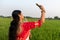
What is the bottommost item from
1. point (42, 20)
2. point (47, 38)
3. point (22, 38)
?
point (47, 38)

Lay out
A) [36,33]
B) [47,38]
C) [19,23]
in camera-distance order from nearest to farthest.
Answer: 1. [19,23]
2. [47,38]
3. [36,33]

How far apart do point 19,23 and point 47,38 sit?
334 inches

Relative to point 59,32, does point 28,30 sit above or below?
above

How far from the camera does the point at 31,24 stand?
Answer: 477 centimetres

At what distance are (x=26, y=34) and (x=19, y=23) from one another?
0.29 metres

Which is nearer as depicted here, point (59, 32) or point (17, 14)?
point (17, 14)

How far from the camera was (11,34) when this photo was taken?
15.3ft

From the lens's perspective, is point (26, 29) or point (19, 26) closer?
point (19, 26)

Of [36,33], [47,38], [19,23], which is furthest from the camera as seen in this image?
[36,33]

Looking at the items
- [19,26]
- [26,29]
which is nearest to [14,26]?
[19,26]

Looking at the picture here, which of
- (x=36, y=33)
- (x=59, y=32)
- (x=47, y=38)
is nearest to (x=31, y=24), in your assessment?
(x=47, y=38)

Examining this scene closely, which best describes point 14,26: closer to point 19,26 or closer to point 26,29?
point 19,26

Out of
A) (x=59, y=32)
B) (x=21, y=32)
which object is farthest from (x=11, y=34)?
(x=59, y=32)

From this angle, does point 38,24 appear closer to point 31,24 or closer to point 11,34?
point 31,24
